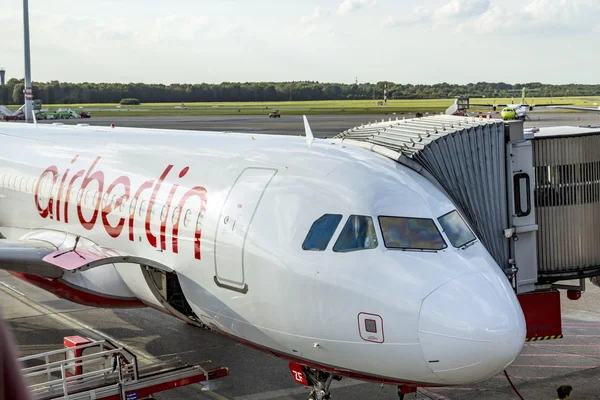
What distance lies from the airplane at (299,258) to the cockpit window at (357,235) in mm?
14

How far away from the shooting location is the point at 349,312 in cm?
895

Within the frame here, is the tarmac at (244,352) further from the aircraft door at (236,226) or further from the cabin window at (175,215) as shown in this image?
the aircraft door at (236,226)

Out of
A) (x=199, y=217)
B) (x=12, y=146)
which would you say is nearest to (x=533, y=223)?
(x=199, y=217)

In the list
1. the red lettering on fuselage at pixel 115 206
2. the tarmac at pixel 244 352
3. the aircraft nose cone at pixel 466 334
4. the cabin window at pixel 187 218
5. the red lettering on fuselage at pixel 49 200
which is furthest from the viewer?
the red lettering on fuselage at pixel 49 200

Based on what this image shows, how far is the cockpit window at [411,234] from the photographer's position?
916cm

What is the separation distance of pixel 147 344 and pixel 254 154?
7222 mm

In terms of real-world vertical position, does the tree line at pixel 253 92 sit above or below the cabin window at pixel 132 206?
above

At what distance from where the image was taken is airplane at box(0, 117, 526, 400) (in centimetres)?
852

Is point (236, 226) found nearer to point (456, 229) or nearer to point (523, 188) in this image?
point (456, 229)

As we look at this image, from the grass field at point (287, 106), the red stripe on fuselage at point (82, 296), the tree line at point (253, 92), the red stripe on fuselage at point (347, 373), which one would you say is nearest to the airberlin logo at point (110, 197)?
the red stripe on fuselage at point (82, 296)

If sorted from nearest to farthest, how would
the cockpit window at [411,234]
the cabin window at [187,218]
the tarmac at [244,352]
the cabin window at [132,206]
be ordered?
1. the cockpit window at [411,234]
2. the cabin window at [187,218]
3. the cabin window at [132,206]
4. the tarmac at [244,352]

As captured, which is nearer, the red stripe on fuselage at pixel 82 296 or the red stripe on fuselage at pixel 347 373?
the red stripe on fuselage at pixel 347 373

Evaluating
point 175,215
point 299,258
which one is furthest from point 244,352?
point 299,258

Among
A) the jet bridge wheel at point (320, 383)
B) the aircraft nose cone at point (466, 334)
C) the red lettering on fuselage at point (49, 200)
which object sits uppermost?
the red lettering on fuselage at point (49, 200)
